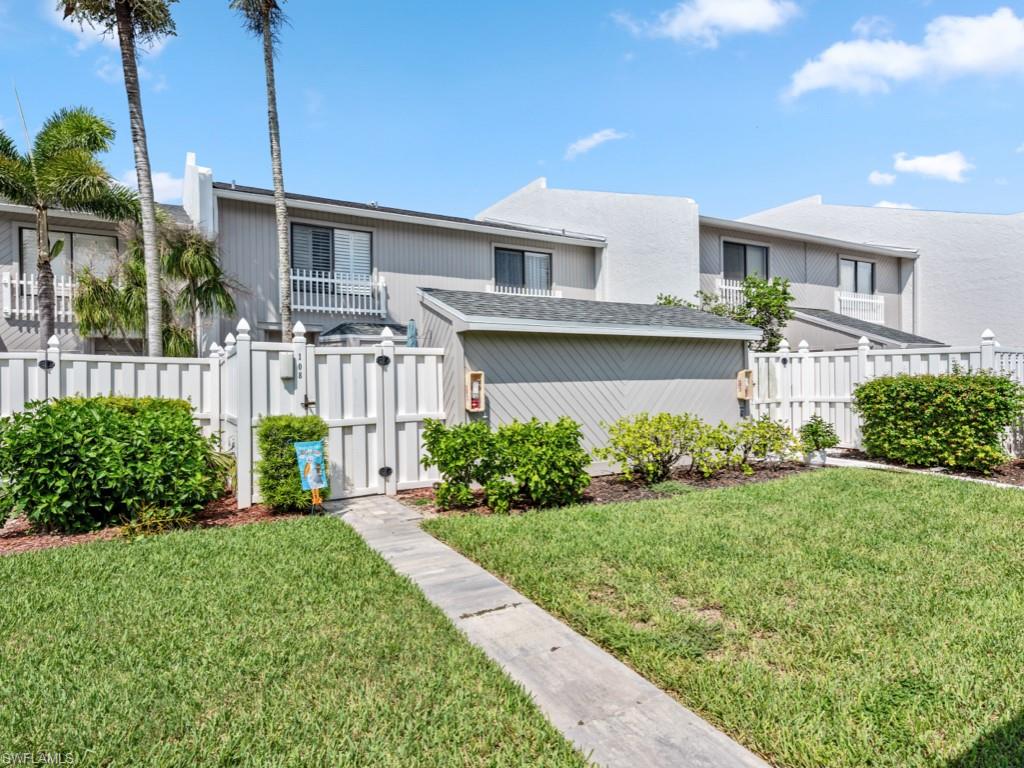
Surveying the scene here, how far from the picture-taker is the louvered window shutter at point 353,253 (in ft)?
50.1

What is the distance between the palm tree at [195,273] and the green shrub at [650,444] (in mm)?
9071

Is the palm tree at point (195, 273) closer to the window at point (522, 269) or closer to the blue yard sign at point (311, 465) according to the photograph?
the window at point (522, 269)

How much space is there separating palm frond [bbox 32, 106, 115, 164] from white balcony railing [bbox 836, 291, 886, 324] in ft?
73.1

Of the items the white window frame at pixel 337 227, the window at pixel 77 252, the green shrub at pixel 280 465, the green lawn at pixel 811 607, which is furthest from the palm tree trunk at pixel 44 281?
the green lawn at pixel 811 607

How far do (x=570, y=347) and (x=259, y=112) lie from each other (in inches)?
421

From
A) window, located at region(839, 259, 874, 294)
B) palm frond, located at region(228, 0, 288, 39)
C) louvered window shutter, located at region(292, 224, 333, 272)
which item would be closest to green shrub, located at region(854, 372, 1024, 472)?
louvered window shutter, located at region(292, 224, 333, 272)

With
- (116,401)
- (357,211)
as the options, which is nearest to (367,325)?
(357,211)

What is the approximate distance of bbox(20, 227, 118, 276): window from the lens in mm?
13758

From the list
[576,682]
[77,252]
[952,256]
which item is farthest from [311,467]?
[952,256]

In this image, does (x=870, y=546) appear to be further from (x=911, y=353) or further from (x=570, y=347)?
(x=911, y=353)

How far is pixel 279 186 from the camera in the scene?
43.5 ft

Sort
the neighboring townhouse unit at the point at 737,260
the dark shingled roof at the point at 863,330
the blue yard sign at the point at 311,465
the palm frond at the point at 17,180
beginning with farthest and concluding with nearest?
the neighboring townhouse unit at the point at 737,260 → the dark shingled roof at the point at 863,330 → the palm frond at the point at 17,180 → the blue yard sign at the point at 311,465

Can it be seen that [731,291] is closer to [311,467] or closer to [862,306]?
[862,306]

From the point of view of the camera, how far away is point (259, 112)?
14.5m
